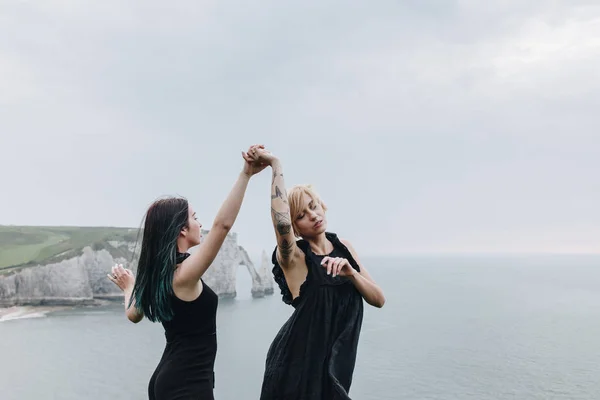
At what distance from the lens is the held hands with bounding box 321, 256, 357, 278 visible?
3.16m

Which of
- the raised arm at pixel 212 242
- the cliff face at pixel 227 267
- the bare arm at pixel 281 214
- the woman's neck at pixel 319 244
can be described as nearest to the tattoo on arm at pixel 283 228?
the bare arm at pixel 281 214

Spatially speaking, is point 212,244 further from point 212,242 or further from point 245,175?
point 245,175

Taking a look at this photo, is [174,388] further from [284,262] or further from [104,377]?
[104,377]

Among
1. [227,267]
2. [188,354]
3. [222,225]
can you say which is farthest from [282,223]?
[227,267]

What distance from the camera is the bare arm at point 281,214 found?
3.33 m

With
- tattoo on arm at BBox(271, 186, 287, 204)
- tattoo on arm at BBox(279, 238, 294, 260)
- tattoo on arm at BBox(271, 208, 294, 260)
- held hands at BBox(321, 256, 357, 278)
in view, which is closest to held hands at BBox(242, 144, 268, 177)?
tattoo on arm at BBox(271, 186, 287, 204)

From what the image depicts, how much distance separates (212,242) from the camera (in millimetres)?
2861

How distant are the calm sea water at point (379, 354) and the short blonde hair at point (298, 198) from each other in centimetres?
3701

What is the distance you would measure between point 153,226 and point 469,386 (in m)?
45.0

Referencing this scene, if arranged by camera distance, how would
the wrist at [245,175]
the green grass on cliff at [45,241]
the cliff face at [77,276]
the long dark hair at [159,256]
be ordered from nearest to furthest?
the long dark hair at [159,256] < the wrist at [245,175] < the cliff face at [77,276] < the green grass on cliff at [45,241]

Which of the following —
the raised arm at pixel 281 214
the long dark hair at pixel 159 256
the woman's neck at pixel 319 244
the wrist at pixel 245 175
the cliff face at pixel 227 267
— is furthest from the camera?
the cliff face at pixel 227 267

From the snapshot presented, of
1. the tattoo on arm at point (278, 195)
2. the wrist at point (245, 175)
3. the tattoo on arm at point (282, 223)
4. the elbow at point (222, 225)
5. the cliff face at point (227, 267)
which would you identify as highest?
the wrist at point (245, 175)

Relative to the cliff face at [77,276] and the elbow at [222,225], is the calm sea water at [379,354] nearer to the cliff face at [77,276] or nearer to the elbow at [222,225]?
the cliff face at [77,276]

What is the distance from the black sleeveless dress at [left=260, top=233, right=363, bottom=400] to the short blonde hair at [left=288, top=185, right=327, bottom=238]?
269 mm
